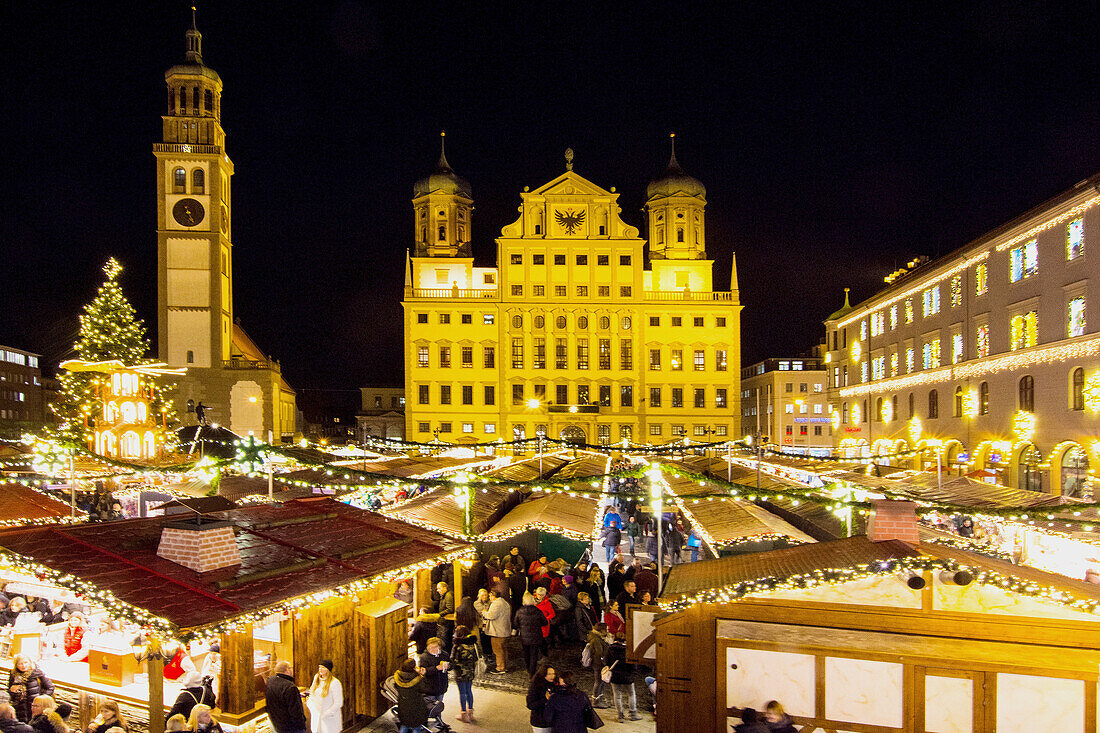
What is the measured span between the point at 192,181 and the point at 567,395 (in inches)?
1216

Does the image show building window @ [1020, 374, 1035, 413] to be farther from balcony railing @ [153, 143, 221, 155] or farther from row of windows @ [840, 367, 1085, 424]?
balcony railing @ [153, 143, 221, 155]

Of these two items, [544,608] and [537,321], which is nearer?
[544,608]

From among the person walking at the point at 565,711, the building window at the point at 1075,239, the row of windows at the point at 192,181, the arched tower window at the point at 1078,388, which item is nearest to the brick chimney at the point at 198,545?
the person walking at the point at 565,711

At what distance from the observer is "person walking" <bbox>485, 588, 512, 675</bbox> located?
11078 mm

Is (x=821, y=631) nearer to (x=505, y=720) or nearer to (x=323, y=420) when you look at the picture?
(x=505, y=720)

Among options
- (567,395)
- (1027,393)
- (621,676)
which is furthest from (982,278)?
(621,676)

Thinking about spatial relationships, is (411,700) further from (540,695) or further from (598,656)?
(598,656)

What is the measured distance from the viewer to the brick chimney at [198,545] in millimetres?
7688

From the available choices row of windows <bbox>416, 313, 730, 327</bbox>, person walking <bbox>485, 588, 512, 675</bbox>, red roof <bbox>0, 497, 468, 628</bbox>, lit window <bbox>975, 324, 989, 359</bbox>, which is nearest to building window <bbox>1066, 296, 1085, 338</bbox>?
lit window <bbox>975, 324, 989, 359</bbox>

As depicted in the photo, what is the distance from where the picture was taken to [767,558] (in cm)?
842

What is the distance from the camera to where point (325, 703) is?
7.80 metres

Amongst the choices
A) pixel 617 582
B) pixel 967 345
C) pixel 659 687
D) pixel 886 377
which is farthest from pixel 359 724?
pixel 886 377

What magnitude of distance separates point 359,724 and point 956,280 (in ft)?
119

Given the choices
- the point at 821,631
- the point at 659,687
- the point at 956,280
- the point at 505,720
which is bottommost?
the point at 505,720
